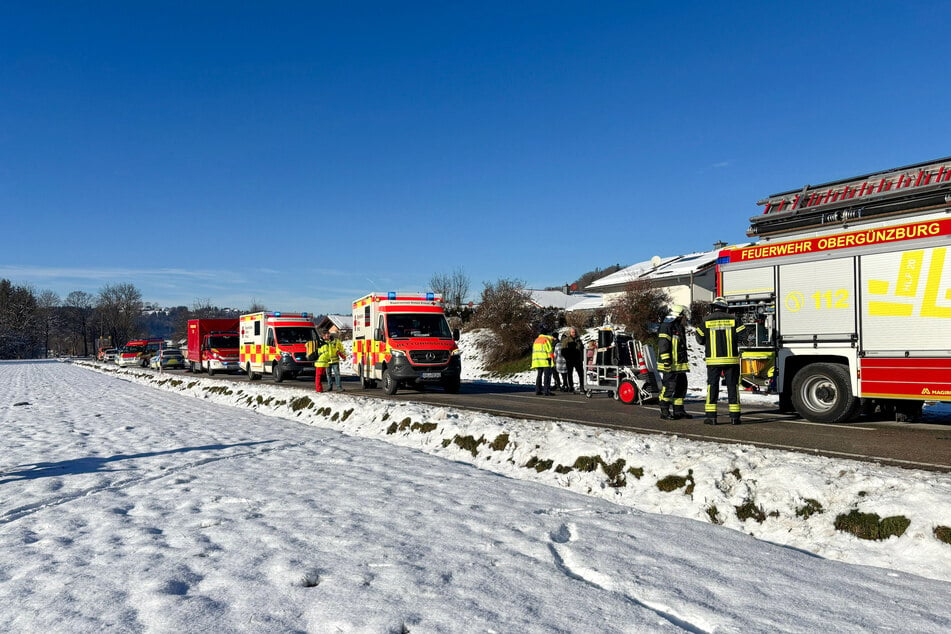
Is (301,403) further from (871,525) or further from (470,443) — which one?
(871,525)

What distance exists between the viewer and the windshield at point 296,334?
26.2 m

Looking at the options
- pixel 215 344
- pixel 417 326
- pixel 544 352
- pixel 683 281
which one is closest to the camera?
pixel 544 352

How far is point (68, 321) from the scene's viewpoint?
12425 centimetres

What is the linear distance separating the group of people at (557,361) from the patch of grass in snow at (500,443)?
8419mm

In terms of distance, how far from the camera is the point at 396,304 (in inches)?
720

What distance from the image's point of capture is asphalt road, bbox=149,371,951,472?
7.50m

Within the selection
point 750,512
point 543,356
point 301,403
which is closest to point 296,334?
point 301,403

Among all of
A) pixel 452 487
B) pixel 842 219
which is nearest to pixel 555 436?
pixel 452 487

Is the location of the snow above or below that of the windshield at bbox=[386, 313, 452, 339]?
below

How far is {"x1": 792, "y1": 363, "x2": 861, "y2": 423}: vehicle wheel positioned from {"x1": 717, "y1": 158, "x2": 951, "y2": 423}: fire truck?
2 centimetres

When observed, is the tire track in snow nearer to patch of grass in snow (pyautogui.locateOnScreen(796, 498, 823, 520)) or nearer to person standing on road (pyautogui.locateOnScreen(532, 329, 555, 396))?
patch of grass in snow (pyautogui.locateOnScreen(796, 498, 823, 520))

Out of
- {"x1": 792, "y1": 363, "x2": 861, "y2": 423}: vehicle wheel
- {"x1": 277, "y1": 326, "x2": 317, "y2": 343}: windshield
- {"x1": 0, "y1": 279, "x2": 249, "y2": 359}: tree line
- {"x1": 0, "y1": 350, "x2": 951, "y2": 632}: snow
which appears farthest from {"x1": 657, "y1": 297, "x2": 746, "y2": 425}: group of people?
{"x1": 0, "y1": 279, "x2": 249, "y2": 359}: tree line

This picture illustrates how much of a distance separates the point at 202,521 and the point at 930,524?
5.60 m

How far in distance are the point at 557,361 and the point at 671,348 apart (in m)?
7.82
